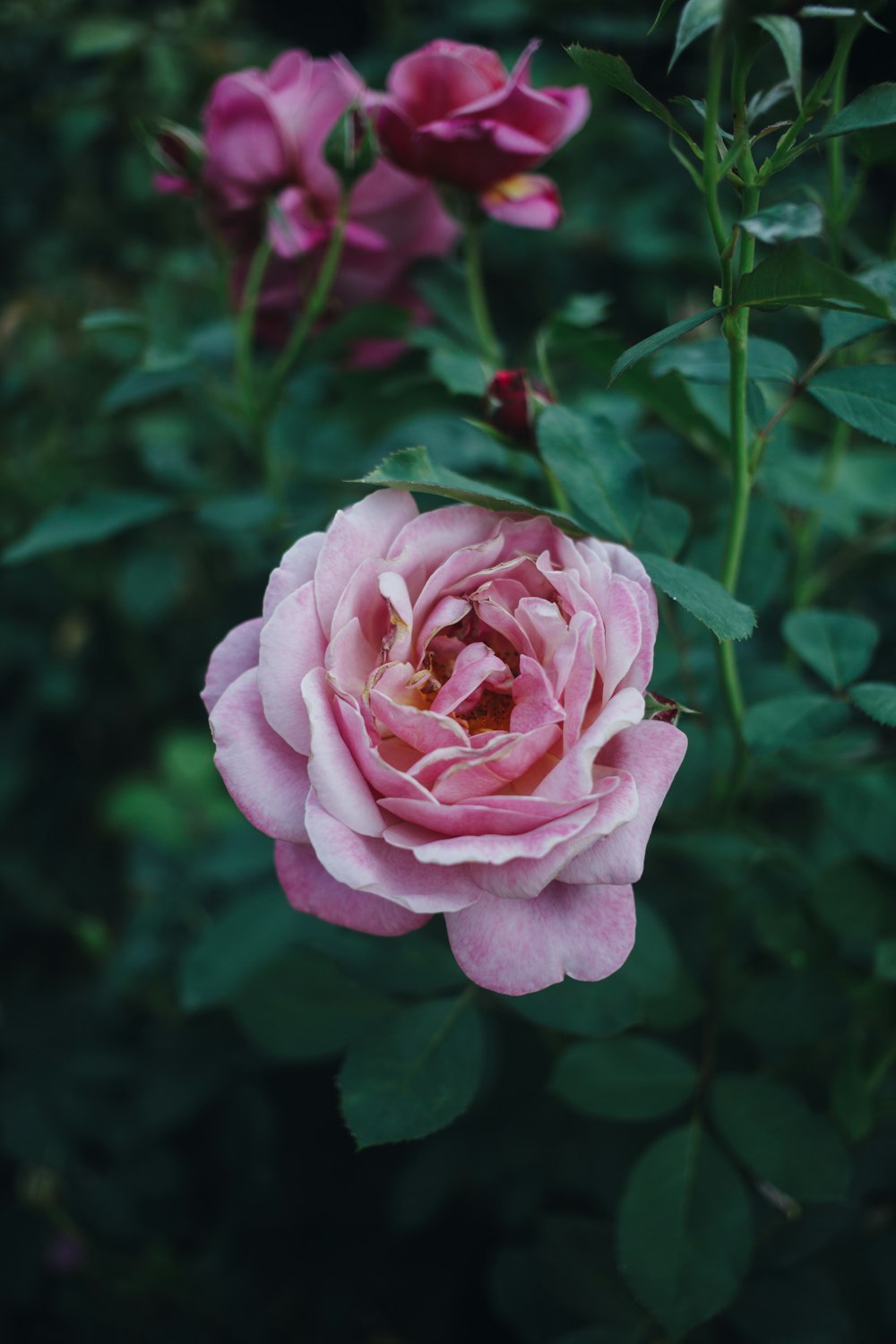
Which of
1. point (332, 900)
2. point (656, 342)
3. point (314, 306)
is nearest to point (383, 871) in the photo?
point (332, 900)

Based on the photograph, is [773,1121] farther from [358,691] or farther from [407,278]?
[407,278]

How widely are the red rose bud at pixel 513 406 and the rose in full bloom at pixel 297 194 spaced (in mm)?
325

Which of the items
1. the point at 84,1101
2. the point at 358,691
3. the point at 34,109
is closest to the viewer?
the point at 358,691

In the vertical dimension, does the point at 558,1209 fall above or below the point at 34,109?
below

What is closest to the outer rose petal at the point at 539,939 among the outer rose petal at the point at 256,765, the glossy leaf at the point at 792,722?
the outer rose petal at the point at 256,765

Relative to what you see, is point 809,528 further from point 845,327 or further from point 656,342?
point 656,342

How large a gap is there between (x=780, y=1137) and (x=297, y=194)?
985mm

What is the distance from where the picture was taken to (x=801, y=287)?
53 centimetres

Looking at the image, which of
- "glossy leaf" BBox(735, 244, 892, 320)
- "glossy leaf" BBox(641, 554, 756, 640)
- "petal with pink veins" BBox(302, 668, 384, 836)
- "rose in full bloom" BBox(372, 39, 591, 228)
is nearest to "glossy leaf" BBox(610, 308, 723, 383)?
"glossy leaf" BBox(735, 244, 892, 320)

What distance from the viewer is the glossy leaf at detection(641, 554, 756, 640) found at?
0.56 m

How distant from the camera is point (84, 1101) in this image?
4.67 ft

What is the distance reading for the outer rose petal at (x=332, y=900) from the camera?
0.58m

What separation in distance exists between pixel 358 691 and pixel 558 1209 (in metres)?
0.96

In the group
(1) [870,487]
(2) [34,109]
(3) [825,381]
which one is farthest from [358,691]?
(2) [34,109]
